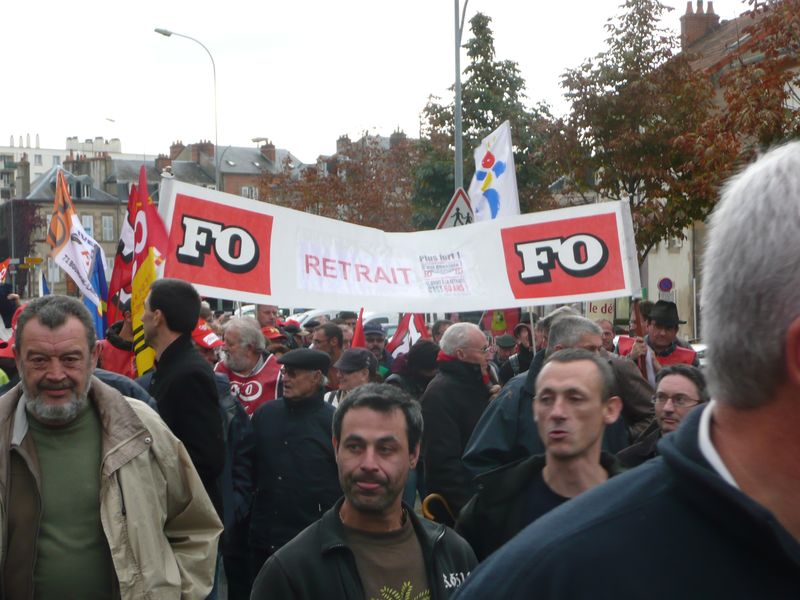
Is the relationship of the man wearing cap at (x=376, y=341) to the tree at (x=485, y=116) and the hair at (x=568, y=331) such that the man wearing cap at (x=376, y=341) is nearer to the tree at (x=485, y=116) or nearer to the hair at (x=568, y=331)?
the hair at (x=568, y=331)

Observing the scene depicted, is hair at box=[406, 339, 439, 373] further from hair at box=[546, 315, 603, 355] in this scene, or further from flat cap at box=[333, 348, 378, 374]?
hair at box=[546, 315, 603, 355]

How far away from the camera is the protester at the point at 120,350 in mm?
8453

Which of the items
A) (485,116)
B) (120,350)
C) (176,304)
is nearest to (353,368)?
(120,350)

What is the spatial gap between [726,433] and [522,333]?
11.6 metres

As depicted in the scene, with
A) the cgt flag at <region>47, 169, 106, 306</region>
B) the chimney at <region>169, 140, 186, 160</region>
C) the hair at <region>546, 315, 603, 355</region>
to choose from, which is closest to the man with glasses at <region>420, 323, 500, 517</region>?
the hair at <region>546, 315, 603, 355</region>

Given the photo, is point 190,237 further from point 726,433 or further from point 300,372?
point 726,433

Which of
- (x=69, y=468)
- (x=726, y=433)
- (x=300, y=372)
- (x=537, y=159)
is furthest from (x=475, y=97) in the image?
(x=726, y=433)

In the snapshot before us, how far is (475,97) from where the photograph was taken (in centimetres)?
3688

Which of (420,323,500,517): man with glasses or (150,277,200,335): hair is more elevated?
(150,277,200,335): hair

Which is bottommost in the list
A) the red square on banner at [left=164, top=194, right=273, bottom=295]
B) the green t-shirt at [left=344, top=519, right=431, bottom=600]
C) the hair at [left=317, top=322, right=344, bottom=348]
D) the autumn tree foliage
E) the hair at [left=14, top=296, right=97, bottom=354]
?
the green t-shirt at [left=344, top=519, right=431, bottom=600]

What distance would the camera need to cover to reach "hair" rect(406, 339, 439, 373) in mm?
8914

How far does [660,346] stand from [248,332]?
128 inches

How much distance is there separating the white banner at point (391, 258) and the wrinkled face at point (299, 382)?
6.42 ft

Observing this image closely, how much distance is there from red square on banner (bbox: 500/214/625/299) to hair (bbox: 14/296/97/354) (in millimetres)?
5701
